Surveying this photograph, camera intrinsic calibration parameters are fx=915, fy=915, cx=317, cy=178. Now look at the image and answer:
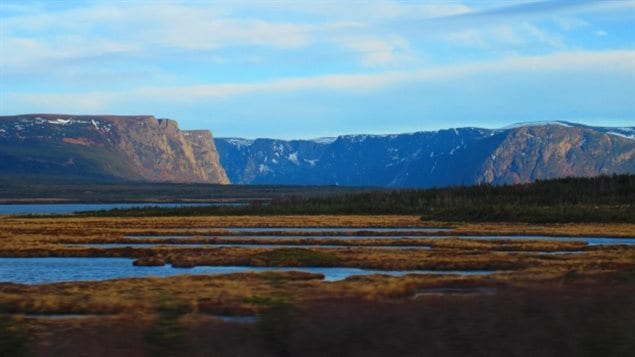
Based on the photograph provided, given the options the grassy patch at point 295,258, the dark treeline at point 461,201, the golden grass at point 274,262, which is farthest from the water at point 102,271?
the dark treeline at point 461,201

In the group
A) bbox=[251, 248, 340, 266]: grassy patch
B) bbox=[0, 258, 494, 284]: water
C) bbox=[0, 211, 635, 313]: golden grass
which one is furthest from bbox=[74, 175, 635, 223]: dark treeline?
bbox=[0, 258, 494, 284]: water

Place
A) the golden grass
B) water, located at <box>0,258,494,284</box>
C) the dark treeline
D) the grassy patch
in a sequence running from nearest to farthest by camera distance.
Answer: the golden grass
water, located at <box>0,258,494,284</box>
the grassy patch
the dark treeline

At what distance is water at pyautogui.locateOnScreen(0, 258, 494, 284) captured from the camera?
131 feet

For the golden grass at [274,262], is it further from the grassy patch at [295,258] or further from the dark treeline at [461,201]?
the dark treeline at [461,201]

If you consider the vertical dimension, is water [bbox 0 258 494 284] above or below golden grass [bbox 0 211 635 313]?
below

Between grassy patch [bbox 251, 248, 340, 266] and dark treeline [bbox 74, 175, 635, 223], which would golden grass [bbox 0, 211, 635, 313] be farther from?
dark treeline [bbox 74, 175, 635, 223]

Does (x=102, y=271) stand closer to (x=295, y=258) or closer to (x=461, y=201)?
(x=295, y=258)

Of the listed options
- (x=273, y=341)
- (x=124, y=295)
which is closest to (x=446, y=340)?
(x=273, y=341)

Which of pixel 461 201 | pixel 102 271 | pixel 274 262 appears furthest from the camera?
pixel 461 201

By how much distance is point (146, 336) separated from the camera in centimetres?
1079

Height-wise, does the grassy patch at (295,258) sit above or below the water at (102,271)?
above

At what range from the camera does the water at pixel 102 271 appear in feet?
131

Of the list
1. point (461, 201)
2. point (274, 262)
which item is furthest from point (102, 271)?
point (461, 201)

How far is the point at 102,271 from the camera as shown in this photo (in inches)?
1704
